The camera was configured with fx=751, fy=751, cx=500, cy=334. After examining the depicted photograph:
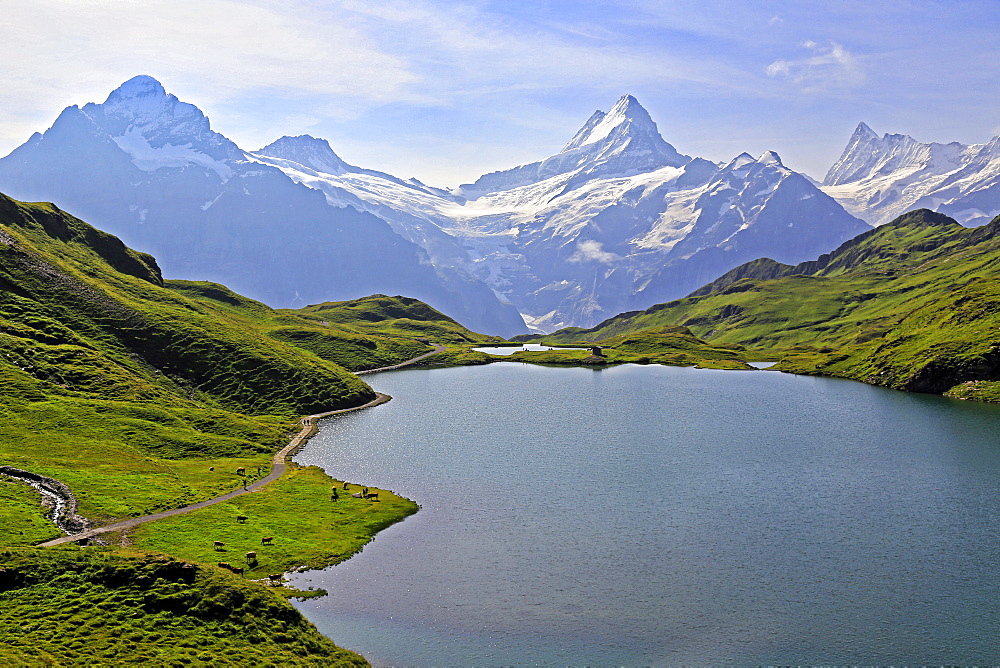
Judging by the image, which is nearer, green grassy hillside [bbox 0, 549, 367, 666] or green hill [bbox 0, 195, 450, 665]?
green grassy hillside [bbox 0, 549, 367, 666]

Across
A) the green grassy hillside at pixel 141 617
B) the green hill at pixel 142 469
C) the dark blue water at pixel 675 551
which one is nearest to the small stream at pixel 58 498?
the green hill at pixel 142 469

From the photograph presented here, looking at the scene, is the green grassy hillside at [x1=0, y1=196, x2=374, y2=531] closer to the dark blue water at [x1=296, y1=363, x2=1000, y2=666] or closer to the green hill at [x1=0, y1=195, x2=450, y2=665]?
the green hill at [x1=0, y1=195, x2=450, y2=665]

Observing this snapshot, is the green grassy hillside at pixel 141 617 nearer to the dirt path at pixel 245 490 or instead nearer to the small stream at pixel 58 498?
the dirt path at pixel 245 490

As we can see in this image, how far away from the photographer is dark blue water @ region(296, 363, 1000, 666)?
63.5m

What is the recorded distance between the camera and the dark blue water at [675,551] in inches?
2501

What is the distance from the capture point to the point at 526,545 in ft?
281

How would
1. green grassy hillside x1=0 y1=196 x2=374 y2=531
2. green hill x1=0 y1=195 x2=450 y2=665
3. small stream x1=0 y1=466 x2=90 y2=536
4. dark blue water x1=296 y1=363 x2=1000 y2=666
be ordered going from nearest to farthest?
green hill x1=0 y1=195 x2=450 y2=665
dark blue water x1=296 y1=363 x2=1000 y2=666
small stream x1=0 y1=466 x2=90 y2=536
green grassy hillside x1=0 y1=196 x2=374 y2=531

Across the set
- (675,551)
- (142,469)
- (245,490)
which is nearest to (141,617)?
(245,490)

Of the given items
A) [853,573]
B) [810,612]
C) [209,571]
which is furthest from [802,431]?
[209,571]

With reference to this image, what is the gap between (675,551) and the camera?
273ft

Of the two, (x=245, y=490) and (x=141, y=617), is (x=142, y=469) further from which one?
(x=141, y=617)

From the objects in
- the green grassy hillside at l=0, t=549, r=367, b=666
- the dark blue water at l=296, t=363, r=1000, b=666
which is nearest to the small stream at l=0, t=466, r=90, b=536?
the green grassy hillside at l=0, t=549, r=367, b=666

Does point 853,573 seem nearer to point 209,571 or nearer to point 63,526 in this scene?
point 209,571

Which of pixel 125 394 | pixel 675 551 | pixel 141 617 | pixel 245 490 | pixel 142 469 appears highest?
pixel 125 394
